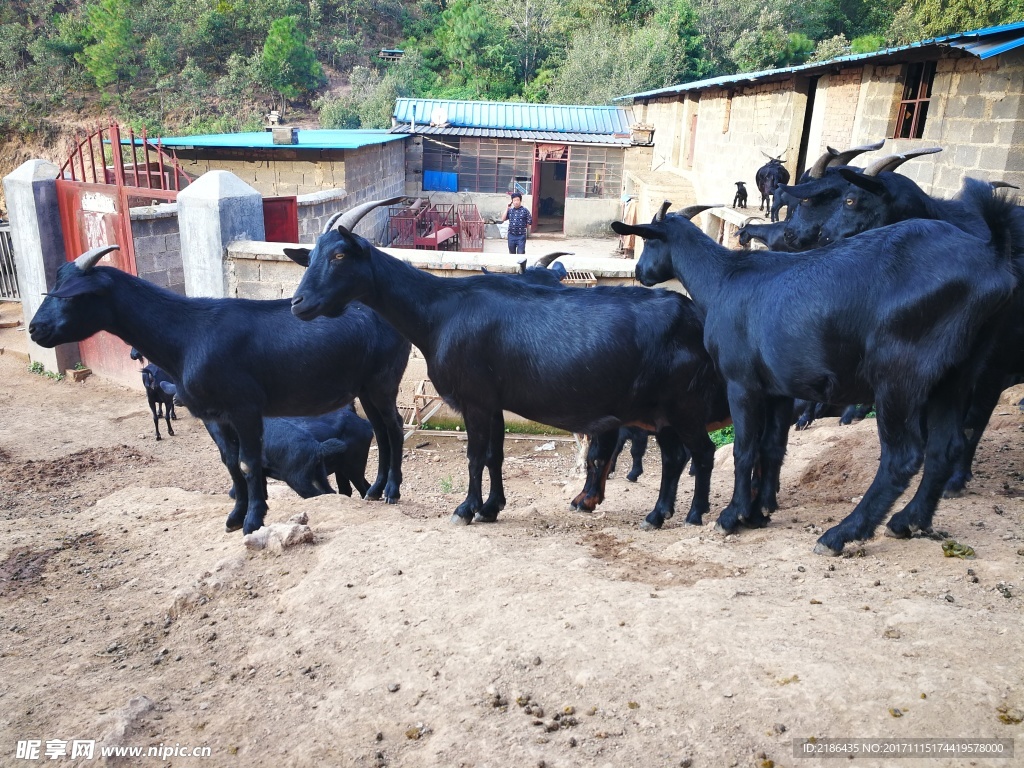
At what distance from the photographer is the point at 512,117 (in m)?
27.0

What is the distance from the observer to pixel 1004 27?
830 cm

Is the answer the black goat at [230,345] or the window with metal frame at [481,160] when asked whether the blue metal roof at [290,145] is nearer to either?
the window with metal frame at [481,160]

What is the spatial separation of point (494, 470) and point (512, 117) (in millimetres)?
23817

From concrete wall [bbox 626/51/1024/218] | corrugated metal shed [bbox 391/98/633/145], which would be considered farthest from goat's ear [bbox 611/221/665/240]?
corrugated metal shed [bbox 391/98/633/145]

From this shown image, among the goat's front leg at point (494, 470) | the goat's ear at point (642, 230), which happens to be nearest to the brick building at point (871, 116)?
the goat's ear at point (642, 230)

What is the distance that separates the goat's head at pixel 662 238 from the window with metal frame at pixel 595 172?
2147 centimetres

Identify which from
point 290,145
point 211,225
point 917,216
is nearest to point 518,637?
point 917,216

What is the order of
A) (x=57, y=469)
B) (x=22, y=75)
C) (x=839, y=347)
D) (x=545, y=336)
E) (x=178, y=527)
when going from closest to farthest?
(x=839, y=347)
(x=545, y=336)
(x=178, y=527)
(x=57, y=469)
(x=22, y=75)

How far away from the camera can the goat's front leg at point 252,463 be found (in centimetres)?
529

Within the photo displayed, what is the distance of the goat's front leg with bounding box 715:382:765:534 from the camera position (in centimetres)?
429

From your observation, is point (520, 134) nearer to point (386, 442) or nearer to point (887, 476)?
point (386, 442)

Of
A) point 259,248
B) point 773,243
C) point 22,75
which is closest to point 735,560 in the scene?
point 773,243

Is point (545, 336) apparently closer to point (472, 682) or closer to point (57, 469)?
point (472, 682)

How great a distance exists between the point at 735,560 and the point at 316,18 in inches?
1581
